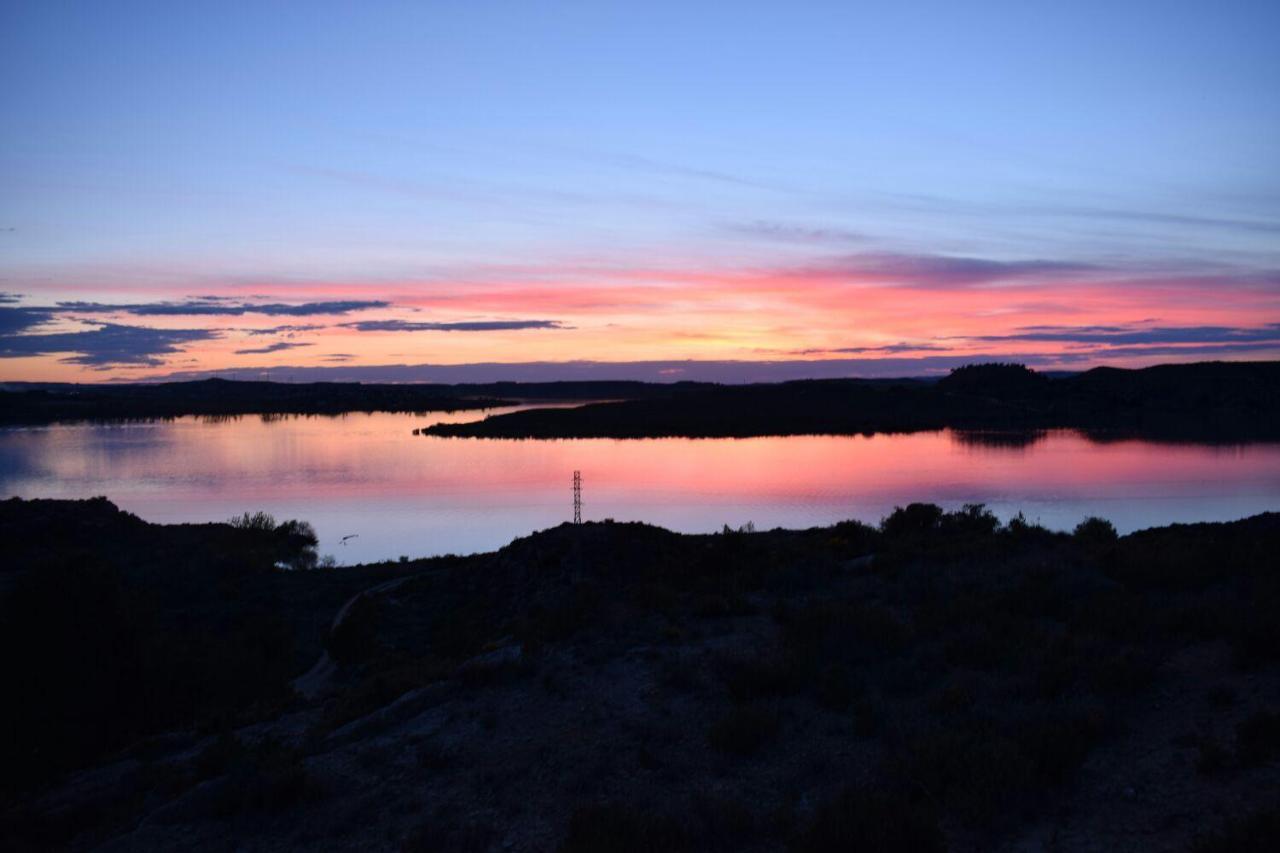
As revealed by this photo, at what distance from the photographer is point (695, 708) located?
6.70m

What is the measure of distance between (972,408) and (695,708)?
215ft

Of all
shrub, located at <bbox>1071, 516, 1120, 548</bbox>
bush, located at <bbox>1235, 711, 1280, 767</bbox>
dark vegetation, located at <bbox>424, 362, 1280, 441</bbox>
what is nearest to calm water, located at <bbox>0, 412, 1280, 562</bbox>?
dark vegetation, located at <bbox>424, 362, 1280, 441</bbox>

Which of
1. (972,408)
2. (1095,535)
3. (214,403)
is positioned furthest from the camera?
(214,403)

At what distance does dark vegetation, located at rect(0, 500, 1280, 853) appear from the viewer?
4816 millimetres

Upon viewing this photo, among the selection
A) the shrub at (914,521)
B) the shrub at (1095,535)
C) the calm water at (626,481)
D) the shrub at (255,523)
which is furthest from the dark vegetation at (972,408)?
the shrub at (1095,535)

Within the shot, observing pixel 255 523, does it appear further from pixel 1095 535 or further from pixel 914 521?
pixel 1095 535

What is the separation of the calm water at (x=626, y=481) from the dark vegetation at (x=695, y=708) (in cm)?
1092

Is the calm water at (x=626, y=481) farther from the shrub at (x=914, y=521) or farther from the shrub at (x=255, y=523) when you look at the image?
the shrub at (x=914, y=521)

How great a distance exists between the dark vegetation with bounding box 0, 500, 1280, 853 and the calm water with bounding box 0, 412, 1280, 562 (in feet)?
35.8

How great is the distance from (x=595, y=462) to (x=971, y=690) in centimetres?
3481

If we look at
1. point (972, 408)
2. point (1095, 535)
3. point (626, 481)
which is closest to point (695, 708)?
point (1095, 535)

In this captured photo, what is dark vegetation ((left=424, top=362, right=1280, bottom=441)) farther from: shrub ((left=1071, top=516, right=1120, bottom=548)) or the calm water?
shrub ((left=1071, top=516, right=1120, bottom=548))

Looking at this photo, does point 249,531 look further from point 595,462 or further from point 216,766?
point 595,462

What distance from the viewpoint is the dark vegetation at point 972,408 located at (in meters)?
58.5
